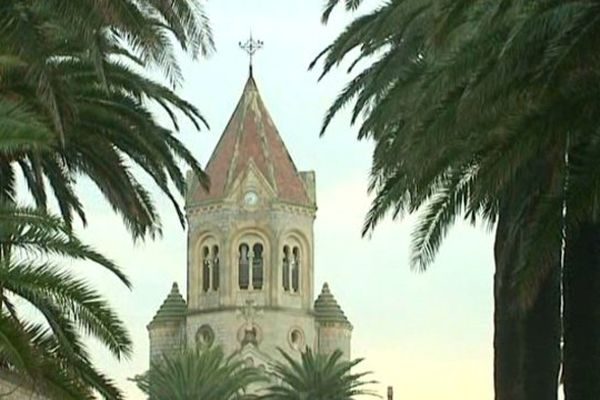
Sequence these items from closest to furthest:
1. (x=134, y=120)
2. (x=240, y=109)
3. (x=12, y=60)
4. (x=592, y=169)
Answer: (x=592, y=169) → (x=12, y=60) → (x=134, y=120) → (x=240, y=109)

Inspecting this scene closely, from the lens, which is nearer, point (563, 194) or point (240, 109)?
point (563, 194)

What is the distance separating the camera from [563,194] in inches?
695

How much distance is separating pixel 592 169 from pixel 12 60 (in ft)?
20.4

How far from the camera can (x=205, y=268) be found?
94938mm

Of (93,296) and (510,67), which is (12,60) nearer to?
(93,296)

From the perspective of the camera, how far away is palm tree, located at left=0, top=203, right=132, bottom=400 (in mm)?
17562

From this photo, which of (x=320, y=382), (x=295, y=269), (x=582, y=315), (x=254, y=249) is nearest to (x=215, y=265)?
(x=254, y=249)

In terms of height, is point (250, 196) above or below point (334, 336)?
above

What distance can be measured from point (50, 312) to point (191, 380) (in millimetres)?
39243

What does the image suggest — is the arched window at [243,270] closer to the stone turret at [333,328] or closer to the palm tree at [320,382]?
the stone turret at [333,328]

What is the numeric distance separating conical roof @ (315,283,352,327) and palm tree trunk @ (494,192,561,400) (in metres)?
71.8

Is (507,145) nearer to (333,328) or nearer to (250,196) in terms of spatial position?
(250,196)

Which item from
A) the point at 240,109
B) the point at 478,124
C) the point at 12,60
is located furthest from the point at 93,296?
the point at 240,109

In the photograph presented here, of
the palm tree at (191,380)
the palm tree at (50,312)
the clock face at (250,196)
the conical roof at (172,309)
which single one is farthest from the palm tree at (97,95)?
the conical roof at (172,309)
